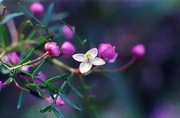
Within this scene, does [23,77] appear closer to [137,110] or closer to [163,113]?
[137,110]

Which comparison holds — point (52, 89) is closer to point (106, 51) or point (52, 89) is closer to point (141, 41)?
point (106, 51)

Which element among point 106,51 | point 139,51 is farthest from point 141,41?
point 106,51

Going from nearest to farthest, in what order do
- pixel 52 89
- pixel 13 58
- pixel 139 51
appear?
pixel 52 89 < pixel 13 58 < pixel 139 51

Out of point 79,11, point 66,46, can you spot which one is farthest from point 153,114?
point 66,46

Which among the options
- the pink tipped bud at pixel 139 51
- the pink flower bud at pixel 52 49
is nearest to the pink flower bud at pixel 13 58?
the pink flower bud at pixel 52 49

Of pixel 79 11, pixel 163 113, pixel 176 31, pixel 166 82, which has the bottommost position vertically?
pixel 163 113

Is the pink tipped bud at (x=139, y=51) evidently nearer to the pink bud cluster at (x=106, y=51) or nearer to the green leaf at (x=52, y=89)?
the pink bud cluster at (x=106, y=51)

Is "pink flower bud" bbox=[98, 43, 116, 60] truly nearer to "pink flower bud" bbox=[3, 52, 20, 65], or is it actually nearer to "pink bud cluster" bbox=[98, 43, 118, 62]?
"pink bud cluster" bbox=[98, 43, 118, 62]
